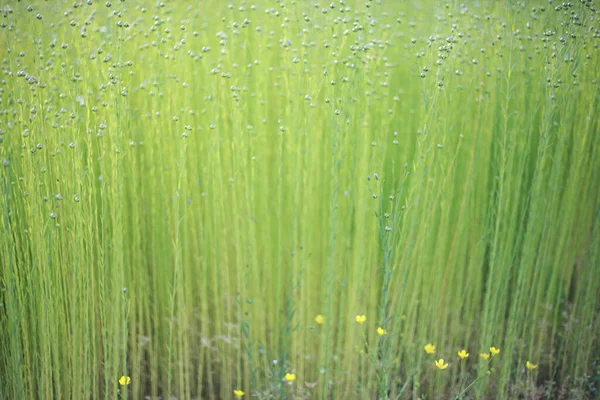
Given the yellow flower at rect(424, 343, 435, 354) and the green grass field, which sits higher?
the green grass field

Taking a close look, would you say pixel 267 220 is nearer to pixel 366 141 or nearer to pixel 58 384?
pixel 366 141

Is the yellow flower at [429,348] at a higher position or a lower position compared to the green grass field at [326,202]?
lower

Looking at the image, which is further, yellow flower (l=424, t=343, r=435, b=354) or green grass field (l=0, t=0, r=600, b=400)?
yellow flower (l=424, t=343, r=435, b=354)

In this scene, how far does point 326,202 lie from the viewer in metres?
2.05

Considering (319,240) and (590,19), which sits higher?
(590,19)

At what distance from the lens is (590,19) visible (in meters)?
1.96

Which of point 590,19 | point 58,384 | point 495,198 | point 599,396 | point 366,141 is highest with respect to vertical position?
point 590,19

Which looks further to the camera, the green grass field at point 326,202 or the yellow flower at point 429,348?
the yellow flower at point 429,348

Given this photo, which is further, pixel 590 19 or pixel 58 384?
pixel 590 19

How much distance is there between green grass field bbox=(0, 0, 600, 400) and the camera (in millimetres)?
1759

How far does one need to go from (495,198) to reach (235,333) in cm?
113

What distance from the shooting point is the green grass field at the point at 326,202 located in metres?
1.76

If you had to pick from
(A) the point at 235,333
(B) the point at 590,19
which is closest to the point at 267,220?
(A) the point at 235,333

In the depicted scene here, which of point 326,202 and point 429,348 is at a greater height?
point 326,202
